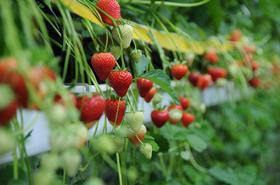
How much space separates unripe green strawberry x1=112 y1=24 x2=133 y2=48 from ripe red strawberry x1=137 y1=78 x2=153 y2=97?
0.12 meters

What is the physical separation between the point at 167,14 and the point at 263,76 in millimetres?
632

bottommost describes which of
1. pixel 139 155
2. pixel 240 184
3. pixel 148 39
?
pixel 240 184

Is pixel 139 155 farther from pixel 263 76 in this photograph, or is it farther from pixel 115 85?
pixel 263 76

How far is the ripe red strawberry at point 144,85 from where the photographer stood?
2.39 feet

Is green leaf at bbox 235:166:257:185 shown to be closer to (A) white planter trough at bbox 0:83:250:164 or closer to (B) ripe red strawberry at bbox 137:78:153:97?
(A) white planter trough at bbox 0:83:250:164

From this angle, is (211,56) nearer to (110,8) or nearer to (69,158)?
(110,8)

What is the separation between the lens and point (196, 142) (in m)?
1.00

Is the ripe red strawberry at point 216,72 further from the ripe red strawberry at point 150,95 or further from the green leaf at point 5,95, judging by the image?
the green leaf at point 5,95

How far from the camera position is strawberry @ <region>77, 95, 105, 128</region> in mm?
512

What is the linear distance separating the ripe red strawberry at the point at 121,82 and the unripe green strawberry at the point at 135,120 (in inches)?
1.2

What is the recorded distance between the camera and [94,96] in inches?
20.7

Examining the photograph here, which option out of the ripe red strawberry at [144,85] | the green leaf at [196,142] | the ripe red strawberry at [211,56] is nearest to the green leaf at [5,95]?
the ripe red strawberry at [144,85]

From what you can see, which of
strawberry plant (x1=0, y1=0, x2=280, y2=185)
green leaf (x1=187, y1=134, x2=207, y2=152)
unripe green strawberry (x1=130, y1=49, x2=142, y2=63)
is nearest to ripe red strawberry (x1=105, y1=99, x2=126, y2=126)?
strawberry plant (x1=0, y1=0, x2=280, y2=185)

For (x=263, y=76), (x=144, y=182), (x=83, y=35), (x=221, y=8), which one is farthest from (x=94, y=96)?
(x=263, y=76)
